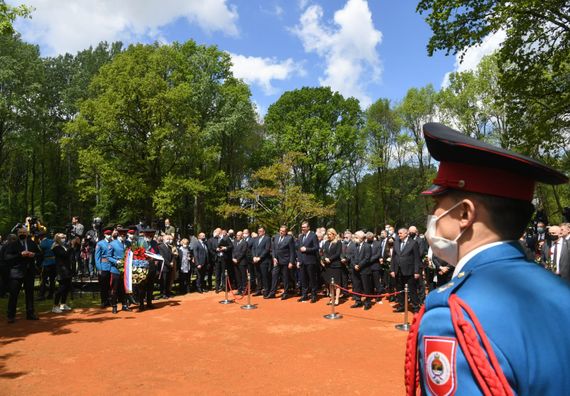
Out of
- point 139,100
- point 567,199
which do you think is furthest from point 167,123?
point 567,199

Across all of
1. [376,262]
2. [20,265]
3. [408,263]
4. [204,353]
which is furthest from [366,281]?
[20,265]

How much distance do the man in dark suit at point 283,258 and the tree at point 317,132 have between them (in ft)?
77.9

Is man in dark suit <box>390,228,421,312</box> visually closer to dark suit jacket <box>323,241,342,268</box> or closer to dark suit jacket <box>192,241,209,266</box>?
dark suit jacket <box>323,241,342,268</box>

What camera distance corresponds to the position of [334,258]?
40.1 feet

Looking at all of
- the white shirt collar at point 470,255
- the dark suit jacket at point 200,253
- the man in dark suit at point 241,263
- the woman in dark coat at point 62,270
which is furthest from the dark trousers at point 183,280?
the white shirt collar at point 470,255

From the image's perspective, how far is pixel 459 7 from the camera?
12.9 meters

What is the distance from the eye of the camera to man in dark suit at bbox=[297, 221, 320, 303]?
40.4ft

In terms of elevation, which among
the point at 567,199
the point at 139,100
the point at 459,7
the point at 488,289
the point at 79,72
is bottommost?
the point at 488,289

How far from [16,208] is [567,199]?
1998 inches

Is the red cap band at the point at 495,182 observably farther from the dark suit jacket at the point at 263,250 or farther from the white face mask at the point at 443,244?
the dark suit jacket at the point at 263,250

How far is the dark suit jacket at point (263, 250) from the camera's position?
13.5 meters

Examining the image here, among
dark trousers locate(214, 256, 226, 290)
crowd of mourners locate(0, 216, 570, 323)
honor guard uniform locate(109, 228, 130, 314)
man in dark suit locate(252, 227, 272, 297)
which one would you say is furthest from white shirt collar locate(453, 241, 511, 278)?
dark trousers locate(214, 256, 226, 290)

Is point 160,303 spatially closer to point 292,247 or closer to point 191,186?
point 292,247

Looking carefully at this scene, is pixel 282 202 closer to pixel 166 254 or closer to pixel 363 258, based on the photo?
pixel 166 254
